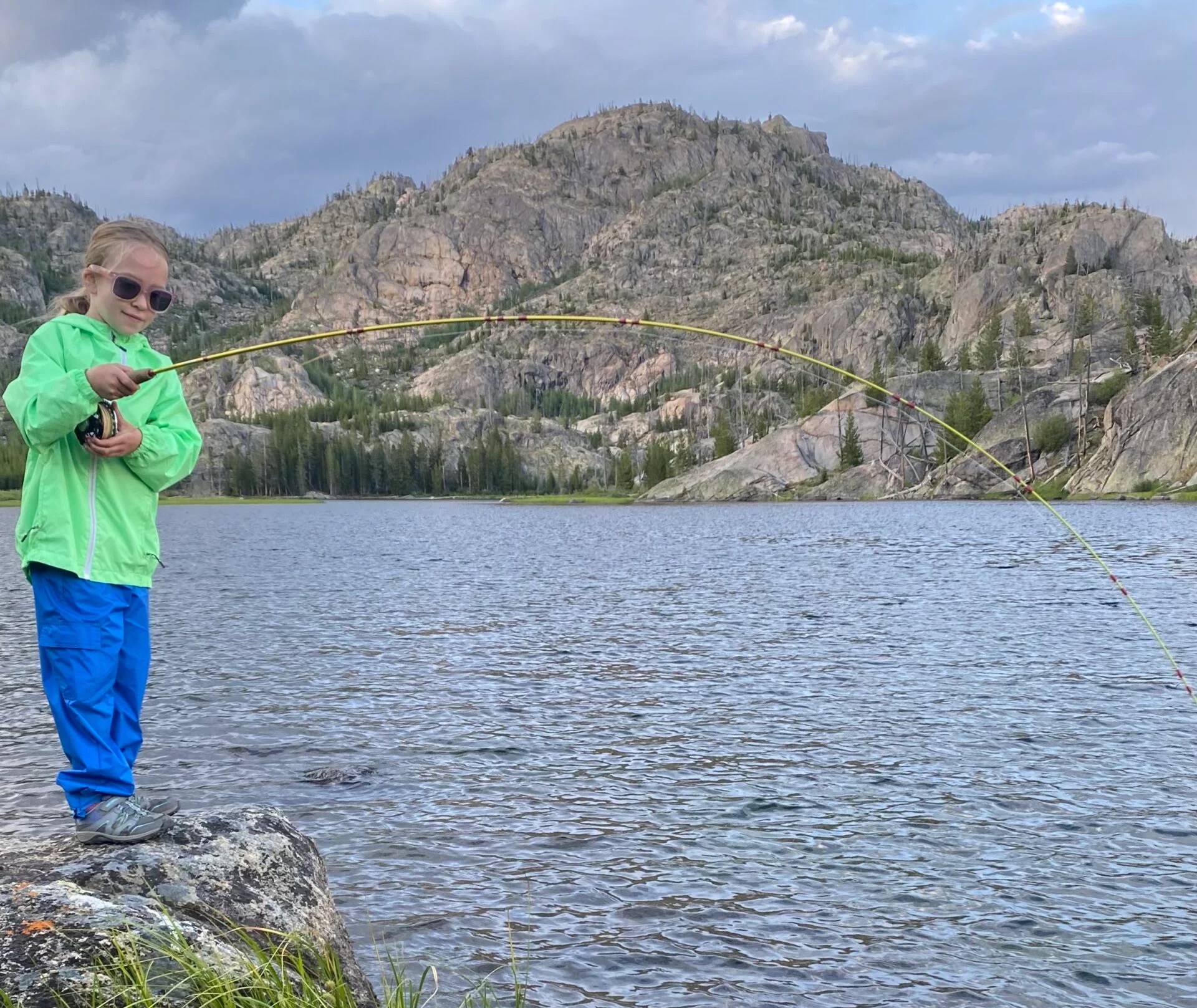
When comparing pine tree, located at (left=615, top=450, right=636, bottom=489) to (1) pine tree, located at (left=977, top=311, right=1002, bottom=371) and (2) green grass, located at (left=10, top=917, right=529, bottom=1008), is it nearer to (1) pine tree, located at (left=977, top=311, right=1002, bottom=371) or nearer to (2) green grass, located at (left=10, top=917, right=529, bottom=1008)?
(1) pine tree, located at (left=977, top=311, right=1002, bottom=371)

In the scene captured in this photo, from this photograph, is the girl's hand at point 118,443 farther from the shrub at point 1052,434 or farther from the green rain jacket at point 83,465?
the shrub at point 1052,434

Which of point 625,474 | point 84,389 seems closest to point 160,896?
point 84,389

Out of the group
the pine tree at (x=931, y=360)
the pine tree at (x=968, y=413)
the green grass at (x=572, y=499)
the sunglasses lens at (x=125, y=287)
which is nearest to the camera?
the sunglasses lens at (x=125, y=287)

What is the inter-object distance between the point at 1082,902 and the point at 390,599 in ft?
94.2

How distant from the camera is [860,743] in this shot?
1482 cm

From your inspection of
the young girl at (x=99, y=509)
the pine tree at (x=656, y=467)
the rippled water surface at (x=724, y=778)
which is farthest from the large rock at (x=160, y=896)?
the pine tree at (x=656, y=467)

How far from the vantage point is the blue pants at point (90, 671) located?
5996 mm

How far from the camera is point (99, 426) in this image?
603cm

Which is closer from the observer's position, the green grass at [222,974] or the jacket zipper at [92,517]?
the green grass at [222,974]

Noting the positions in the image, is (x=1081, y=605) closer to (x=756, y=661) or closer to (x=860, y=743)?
(x=756, y=661)

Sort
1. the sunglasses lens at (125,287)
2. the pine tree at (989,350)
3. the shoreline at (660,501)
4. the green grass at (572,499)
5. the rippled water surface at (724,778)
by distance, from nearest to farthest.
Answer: the sunglasses lens at (125,287)
the rippled water surface at (724,778)
the shoreline at (660,501)
the pine tree at (989,350)
the green grass at (572,499)

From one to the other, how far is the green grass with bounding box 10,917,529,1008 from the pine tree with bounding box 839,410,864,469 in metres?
129

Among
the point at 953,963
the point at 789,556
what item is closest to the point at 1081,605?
the point at 789,556

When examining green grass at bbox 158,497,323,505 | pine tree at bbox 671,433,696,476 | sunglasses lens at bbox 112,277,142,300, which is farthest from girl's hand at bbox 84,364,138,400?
green grass at bbox 158,497,323,505
